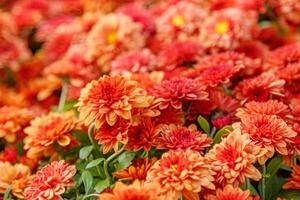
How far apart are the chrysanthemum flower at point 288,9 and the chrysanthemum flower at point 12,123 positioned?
1.00m

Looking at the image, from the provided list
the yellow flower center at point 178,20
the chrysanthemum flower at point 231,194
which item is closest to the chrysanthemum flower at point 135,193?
the chrysanthemum flower at point 231,194

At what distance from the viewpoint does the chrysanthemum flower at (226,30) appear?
2068 millimetres

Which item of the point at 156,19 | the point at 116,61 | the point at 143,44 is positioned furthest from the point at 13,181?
the point at 156,19

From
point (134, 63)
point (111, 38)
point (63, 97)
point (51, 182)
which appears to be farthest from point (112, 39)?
point (51, 182)

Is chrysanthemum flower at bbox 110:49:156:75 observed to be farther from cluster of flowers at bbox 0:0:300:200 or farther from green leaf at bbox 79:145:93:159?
green leaf at bbox 79:145:93:159

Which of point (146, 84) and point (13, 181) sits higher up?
point (146, 84)

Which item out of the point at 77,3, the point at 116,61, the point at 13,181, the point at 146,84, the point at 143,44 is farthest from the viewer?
the point at 77,3

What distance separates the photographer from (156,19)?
2.30m

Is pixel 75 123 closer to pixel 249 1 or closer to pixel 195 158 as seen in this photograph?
pixel 195 158

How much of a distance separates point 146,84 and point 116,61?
339 mm

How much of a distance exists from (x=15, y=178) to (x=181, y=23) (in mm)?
891

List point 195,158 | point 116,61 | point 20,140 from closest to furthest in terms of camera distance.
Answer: point 195,158 → point 20,140 → point 116,61

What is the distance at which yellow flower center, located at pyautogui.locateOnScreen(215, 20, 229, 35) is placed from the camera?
2080mm

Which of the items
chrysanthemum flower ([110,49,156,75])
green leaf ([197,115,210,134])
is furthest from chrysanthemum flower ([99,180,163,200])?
chrysanthemum flower ([110,49,156,75])
